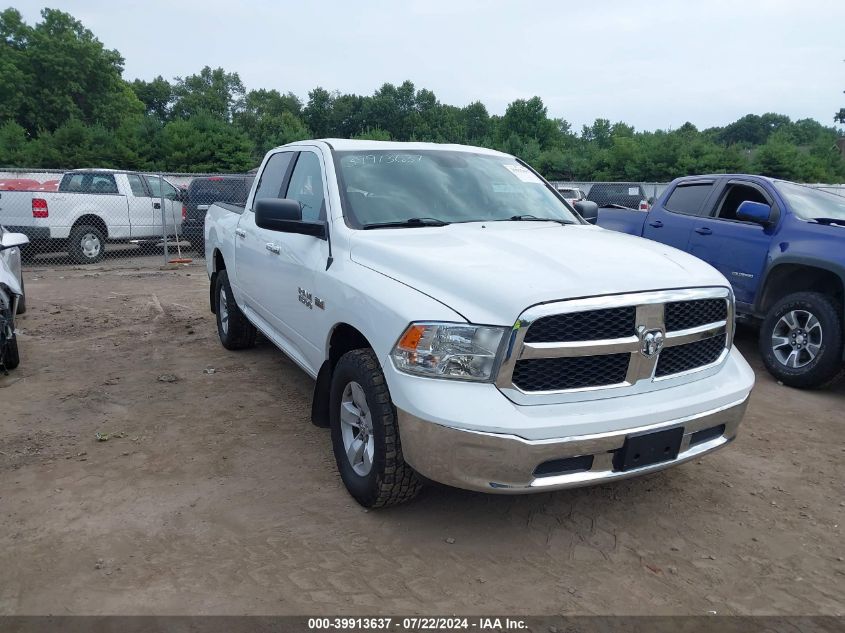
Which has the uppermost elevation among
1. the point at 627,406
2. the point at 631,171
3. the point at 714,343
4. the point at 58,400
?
the point at 631,171

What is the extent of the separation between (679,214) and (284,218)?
17.0ft

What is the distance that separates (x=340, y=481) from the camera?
3801 millimetres

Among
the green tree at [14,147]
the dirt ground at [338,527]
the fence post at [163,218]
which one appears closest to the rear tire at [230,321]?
the dirt ground at [338,527]

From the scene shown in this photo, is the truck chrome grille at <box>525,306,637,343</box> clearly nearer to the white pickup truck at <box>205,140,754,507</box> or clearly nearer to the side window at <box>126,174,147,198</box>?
the white pickup truck at <box>205,140,754,507</box>

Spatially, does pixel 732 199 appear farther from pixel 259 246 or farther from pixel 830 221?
pixel 259 246

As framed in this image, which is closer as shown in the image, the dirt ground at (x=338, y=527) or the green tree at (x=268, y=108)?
the dirt ground at (x=338, y=527)

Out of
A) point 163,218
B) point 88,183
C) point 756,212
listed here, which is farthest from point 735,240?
point 88,183

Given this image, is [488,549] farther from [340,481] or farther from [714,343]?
[714,343]

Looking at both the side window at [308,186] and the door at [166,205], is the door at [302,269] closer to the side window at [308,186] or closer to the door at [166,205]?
the side window at [308,186]

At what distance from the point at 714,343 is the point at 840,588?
1187 mm

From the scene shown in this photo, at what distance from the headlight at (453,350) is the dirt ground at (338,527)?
910mm

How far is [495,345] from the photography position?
2.75 meters

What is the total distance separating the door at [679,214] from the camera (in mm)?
7160

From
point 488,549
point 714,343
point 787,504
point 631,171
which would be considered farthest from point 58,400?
point 631,171
